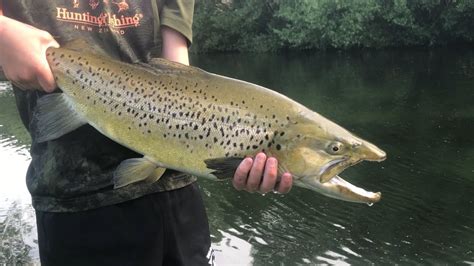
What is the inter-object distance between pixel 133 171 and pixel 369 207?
37.0 feet

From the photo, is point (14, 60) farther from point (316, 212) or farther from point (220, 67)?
point (220, 67)

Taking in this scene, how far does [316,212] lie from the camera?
1290 cm

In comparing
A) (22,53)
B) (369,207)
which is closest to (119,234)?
(22,53)

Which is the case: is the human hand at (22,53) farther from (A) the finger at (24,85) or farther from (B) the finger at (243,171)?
(B) the finger at (243,171)

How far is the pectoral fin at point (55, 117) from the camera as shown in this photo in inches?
101

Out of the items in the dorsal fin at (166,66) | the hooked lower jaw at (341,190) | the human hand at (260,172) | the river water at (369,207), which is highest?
the dorsal fin at (166,66)

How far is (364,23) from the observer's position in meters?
48.6

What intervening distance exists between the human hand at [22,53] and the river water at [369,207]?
718cm

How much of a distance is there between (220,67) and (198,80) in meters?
42.7

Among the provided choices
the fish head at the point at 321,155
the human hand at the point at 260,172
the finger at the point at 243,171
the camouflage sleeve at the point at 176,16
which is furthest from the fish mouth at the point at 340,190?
the camouflage sleeve at the point at 176,16

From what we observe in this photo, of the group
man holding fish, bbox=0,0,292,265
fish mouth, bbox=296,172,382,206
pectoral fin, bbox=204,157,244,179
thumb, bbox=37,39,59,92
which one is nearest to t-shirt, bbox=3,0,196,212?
man holding fish, bbox=0,0,292,265

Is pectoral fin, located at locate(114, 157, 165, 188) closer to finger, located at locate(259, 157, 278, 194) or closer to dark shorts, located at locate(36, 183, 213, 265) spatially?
dark shorts, located at locate(36, 183, 213, 265)

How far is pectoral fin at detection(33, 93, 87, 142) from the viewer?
255 cm

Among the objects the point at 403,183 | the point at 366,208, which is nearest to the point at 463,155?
the point at 403,183
